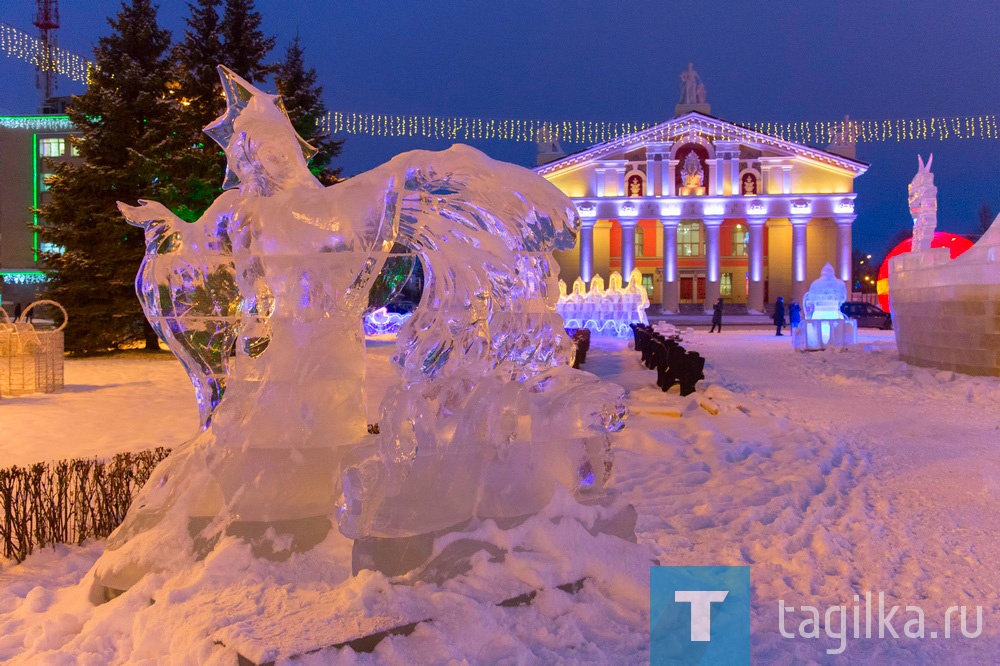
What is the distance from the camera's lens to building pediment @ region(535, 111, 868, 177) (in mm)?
47000

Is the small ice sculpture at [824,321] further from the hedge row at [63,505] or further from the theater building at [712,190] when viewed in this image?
the theater building at [712,190]

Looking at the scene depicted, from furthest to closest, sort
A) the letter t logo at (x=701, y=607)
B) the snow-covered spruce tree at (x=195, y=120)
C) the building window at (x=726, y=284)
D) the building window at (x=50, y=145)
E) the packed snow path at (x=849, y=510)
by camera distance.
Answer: the building window at (x=726, y=284)
the building window at (x=50, y=145)
the snow-covered spruce tree at (x=195, y=120)
the packed snow path at (x=849, y=510)
the letter t logo at (x=701, y=607)

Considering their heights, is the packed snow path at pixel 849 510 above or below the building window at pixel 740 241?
below

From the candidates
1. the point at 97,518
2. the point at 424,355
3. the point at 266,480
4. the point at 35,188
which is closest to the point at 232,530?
the point at 266,480

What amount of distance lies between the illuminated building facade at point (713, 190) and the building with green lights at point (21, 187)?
3121 cm

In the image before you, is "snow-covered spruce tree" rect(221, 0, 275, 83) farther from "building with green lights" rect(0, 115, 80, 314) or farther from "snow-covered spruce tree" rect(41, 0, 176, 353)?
"building with green lights" rect(0, 115, 80, 314)

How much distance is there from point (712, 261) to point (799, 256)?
5580mm

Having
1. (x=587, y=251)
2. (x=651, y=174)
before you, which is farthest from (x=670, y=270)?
(x=651, y=174)

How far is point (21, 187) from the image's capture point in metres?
47.6

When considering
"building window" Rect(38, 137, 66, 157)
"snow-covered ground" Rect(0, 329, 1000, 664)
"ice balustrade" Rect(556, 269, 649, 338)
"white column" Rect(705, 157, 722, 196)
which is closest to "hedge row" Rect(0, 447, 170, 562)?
"snow-covered ground" Rect(0, 329, 1000, 664)

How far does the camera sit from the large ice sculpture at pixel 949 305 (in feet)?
41.1

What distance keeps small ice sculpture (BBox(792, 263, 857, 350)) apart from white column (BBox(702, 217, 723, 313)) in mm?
25181

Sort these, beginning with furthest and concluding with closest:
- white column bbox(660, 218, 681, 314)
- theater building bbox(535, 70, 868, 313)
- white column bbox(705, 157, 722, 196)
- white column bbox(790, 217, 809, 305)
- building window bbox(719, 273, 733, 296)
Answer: building window bbox(719, 273, 733, 296)
white column bbox(705, 157, 722, 196)
white column bbox(790, 217, 809, 305)
theater building bbox(535, 70, 868, 313)
white column bbox(660, 218, 681, 314)

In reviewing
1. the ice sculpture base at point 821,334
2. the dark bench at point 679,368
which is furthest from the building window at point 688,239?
the dark bench at point 679,368
